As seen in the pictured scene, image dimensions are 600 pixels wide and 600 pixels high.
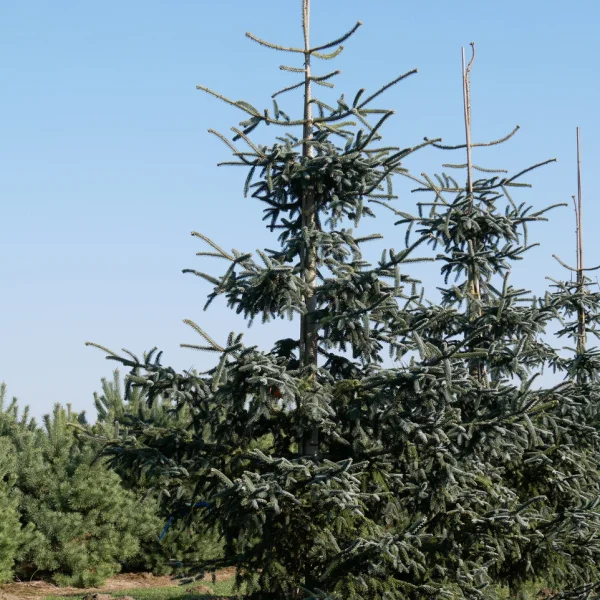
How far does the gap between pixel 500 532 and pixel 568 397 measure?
1.63 m

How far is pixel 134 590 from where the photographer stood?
13.9 metres

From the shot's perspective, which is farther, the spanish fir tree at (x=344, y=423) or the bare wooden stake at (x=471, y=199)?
the bare wooden stake at (x=471, y=199)

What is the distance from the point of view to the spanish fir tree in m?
6.70

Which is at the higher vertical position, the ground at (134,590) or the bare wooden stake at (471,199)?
the bare wooden stake at (471,199)

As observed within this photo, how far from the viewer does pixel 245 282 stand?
23.5 feet

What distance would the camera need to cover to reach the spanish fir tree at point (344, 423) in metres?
6.70

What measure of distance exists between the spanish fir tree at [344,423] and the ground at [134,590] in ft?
17.6

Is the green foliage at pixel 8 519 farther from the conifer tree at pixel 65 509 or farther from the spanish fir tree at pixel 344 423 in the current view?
the spanish fir tree at pixel 344 423

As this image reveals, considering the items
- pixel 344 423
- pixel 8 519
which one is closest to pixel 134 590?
pixel 8 519

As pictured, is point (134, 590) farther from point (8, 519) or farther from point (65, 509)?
point (8, 519)

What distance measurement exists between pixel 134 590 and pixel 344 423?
26.6 feet

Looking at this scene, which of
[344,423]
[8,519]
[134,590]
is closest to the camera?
[344,423]

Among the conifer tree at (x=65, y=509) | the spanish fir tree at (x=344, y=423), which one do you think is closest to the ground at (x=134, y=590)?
the conifer tree at (x=65, y=509)

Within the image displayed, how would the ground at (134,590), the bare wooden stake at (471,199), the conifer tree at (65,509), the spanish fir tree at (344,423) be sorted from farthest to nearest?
the conifer tree at (65,509)
the ground at (134,590)
the bare wooden stake at (471,199)
the spanish fir tree at (344,423)
